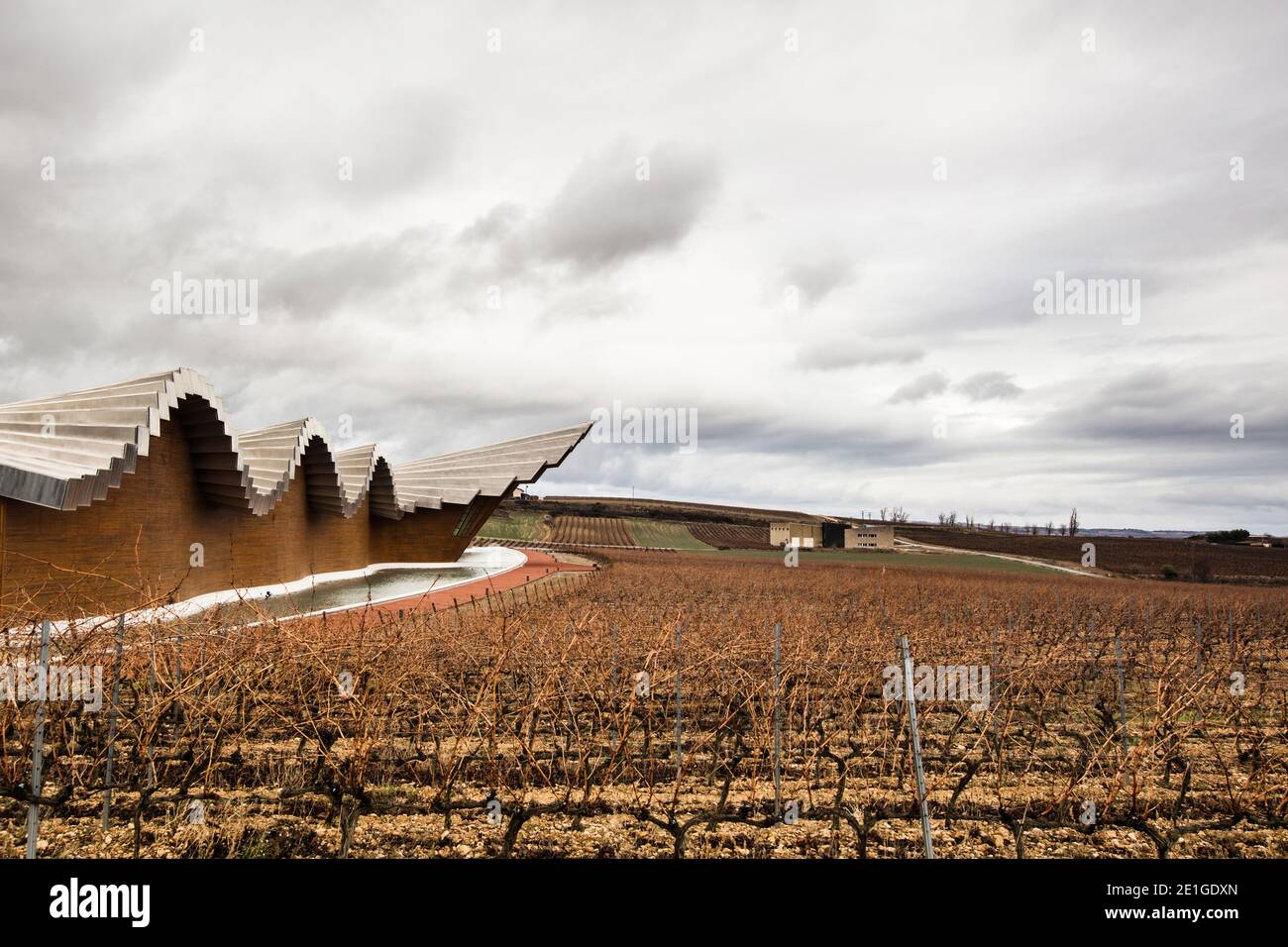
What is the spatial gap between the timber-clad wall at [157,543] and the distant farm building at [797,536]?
52.0 meters

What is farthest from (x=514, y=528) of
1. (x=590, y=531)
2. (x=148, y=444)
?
(x=148, y=444)

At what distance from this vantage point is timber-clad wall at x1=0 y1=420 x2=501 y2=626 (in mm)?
13992

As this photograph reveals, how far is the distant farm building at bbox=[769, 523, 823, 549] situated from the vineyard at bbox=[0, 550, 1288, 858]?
63735 mm

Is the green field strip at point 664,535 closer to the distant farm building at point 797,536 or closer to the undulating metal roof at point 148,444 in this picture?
the distant farm building at point 797,536

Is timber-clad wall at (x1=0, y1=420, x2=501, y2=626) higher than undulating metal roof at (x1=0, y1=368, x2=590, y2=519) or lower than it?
lower

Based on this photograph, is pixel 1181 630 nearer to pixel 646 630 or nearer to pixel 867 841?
pixel 646 630

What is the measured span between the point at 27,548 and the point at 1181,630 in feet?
91.5

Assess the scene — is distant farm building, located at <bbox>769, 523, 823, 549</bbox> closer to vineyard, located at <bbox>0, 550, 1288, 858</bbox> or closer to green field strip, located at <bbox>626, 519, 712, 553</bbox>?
green field strip, located at <bbox>626, 519, 712, 553</bbox>

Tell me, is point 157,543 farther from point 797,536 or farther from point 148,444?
point 797,536

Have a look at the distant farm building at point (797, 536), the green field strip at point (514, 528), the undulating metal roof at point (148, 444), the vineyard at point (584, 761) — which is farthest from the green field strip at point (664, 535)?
the vineyard at point (584, 761)

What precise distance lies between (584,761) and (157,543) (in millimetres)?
15997

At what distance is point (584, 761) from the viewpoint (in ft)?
20.8

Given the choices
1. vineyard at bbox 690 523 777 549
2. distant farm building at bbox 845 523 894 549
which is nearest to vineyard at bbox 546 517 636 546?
vineyard at bbox 690 523 777 549
